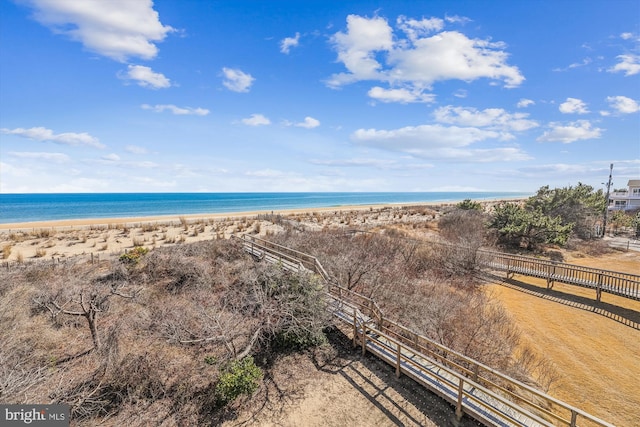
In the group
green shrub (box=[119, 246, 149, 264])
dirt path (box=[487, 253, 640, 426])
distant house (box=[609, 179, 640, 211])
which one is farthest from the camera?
distant house (box=[609, 179, 640, 211])

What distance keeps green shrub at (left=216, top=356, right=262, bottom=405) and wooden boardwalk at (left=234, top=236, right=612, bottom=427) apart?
3.44 metres

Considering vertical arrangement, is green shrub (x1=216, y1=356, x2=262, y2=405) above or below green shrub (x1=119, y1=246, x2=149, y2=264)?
below

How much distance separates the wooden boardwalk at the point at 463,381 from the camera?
18.9 feet

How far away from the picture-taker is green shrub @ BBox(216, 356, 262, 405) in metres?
7.32

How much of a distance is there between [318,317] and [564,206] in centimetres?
3349

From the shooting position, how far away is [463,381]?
245 inches

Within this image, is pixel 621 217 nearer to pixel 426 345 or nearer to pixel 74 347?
pixel 426 345

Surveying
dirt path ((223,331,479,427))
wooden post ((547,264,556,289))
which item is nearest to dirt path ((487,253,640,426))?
wooden post ((547,264,556,289))

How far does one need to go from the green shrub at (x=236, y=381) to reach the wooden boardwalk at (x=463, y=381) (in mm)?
3442

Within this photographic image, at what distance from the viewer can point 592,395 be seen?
320 inches

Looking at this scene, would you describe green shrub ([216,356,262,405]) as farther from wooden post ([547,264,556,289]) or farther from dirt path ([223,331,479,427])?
wooden post ([547,264,556,289])

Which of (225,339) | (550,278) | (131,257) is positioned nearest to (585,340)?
(550,278)

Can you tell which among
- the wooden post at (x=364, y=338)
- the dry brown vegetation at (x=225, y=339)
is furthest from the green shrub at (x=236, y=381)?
the wooden post at (x=364, y=338)

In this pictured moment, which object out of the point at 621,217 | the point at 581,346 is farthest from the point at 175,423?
the point at 621,217
